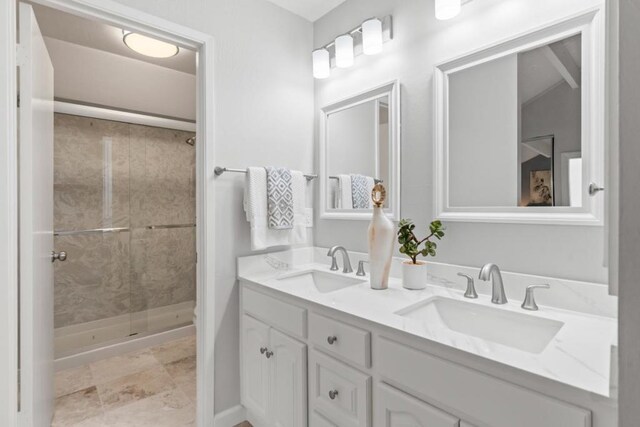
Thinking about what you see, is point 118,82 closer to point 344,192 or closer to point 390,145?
point 344,192

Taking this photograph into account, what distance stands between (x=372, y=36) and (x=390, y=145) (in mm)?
553

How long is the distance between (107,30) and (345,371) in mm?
2454

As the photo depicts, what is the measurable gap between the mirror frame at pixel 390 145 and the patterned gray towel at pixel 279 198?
11.7 inches

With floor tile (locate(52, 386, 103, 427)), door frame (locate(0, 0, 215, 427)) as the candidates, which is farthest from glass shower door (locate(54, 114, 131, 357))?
door frame (locate(0, 0, 215, 427))

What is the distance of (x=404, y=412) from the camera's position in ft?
3.18

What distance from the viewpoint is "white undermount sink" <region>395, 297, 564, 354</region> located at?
1042 mm

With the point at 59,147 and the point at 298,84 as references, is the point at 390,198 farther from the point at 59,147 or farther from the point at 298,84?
the point at 59,147

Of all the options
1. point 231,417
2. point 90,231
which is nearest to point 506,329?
point 231,417

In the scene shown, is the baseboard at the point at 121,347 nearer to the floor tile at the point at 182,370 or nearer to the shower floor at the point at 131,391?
the shower floor at the point at 131,391

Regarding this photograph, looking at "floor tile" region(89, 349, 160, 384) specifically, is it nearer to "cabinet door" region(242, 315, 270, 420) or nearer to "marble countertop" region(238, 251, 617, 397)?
"cabinet door" region(242, 315, 270, 420)

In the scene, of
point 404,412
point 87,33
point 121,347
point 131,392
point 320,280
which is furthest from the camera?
point 121,347

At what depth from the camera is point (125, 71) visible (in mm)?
2600

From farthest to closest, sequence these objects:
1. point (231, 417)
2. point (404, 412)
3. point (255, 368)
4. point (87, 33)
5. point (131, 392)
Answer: point (87, 33)
point (131, 392)
point (231, 417)
point (255, 368)
point (404, 412)

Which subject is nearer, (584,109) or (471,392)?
(471,392)
